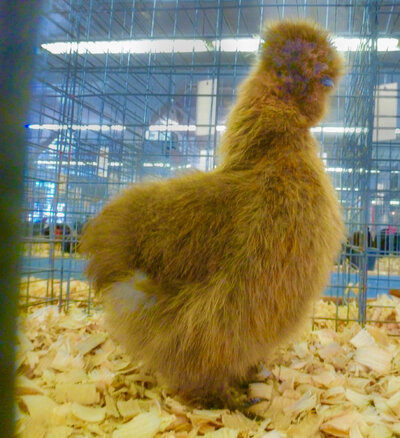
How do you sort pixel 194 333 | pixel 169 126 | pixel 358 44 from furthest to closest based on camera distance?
pixel 169 126
pixel 358 44
pixel 194 333

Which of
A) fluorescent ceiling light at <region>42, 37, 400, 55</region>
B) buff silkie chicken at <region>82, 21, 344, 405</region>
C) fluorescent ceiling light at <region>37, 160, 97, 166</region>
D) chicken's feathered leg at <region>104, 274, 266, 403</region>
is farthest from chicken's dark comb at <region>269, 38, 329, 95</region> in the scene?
fluorescent ceiling light at <region>37, 160, 97, 166</region>

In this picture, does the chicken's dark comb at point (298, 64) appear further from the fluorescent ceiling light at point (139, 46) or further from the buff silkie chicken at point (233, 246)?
the fluorescent ceiling light at point (139, 46)

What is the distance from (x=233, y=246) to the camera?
0.90 metres

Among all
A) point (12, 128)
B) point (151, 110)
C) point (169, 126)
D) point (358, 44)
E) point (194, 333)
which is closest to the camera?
point (12, 128)

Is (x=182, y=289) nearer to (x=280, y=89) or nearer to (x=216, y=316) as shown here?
(x=216, y=316)

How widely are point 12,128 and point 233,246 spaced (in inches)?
25.2

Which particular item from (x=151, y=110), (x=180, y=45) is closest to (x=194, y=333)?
(x=151, y=110)

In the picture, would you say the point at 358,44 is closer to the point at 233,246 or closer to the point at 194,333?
the point at 233,246

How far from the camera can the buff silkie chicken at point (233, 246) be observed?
88 cm

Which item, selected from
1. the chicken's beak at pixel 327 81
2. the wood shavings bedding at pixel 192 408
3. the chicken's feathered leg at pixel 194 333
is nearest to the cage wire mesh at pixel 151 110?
the wood shavings bedding at pixel 192 408

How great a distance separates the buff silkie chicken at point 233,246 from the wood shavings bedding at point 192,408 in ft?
0.32

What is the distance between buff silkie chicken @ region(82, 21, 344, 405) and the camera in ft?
2.90

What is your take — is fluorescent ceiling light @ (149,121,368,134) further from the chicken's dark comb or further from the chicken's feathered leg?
the chicken's feathered leg

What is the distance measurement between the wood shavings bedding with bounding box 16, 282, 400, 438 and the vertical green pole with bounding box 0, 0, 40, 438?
0.26m
